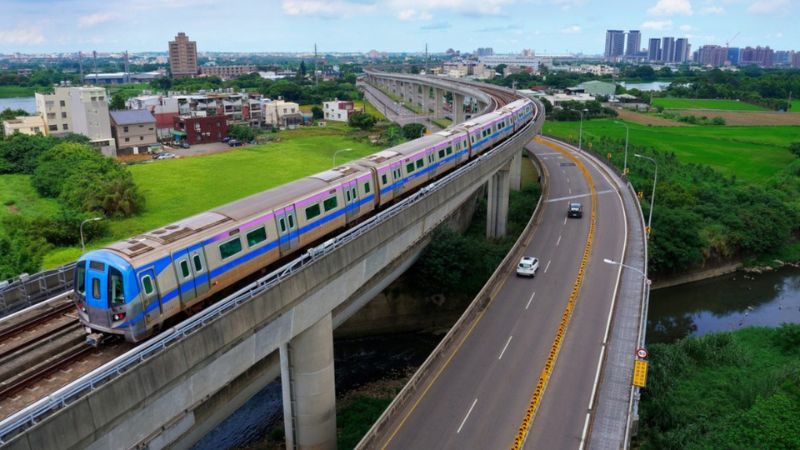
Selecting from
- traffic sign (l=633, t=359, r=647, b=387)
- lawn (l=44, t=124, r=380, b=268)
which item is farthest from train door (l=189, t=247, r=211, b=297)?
lawn (l=44, t=124, r=380, b=268)

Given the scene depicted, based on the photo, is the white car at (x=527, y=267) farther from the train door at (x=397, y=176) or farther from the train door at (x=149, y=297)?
the train door at (x=149, y=297)

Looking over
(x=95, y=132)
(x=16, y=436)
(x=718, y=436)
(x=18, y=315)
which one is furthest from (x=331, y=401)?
(x=95, y=132)

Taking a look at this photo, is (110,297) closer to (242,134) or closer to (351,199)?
(351,199)

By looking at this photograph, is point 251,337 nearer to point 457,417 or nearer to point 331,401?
point 331,401

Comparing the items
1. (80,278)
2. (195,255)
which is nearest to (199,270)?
(195,255)

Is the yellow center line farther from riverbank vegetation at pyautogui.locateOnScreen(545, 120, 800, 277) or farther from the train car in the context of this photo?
riverbank vegetation at pyautogui.locateOnScreen(545, 120, 800, 277)

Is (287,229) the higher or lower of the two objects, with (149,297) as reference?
higher
